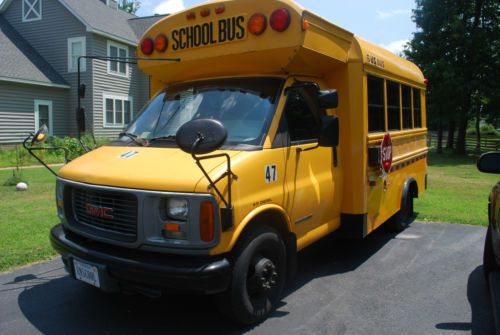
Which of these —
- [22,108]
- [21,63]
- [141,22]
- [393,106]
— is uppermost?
[141,22]

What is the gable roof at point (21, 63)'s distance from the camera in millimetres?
18500

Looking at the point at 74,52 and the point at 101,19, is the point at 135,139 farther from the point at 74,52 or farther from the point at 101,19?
the point at 101,19

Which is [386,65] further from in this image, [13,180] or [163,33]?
[13,180]

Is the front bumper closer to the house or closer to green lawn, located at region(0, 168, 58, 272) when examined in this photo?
green lawn, located at region(0, 168, 58, 272)

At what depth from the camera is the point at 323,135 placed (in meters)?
4.15

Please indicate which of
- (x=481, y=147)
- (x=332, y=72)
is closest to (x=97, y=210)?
(x=332, y=72)

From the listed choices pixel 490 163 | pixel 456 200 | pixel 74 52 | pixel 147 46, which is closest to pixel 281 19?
pixel 147 46

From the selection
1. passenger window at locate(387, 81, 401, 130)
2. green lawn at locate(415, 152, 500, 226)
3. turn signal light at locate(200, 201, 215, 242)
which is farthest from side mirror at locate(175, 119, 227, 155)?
green lawn at locate(415, 152, 500, 226)

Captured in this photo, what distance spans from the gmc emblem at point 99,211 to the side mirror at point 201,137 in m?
0.92

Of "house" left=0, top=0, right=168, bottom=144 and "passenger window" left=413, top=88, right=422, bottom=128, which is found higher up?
"house" left=0, top=0, right=168, bottom=144

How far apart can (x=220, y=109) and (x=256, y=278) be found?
1618 mm

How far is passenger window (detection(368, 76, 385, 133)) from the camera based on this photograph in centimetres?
543

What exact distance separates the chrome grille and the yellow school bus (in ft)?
0.04

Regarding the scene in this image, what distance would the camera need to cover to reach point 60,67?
21375 millimetres
